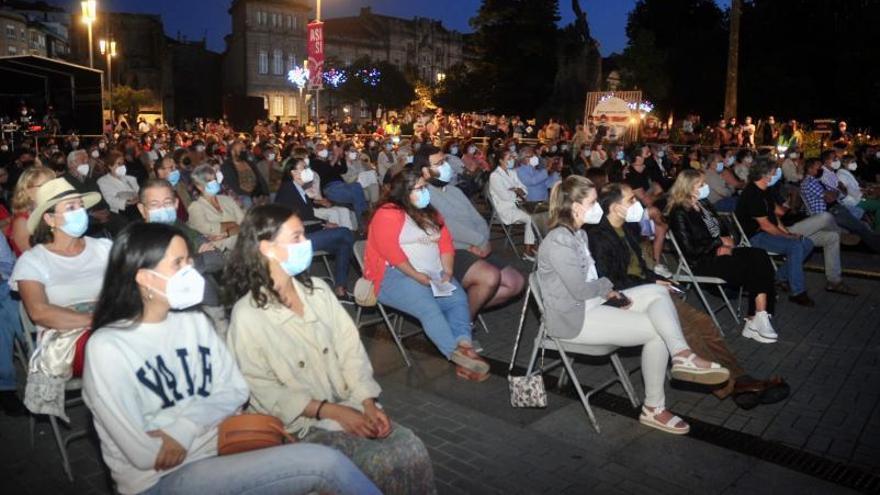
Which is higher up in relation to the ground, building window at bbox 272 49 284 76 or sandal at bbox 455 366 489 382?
building window at bbox 272 49 284 76

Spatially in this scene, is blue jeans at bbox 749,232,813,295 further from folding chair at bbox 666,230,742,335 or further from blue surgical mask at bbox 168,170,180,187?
blue surgical mask at bbox 168,170,180,187

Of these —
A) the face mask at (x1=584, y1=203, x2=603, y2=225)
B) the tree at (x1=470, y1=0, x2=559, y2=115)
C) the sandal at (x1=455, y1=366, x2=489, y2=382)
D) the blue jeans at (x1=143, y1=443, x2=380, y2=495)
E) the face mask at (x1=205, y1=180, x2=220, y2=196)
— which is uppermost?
the tree at (x1=470, y1=0, x2=559, y2=115)

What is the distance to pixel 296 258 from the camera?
343 cm

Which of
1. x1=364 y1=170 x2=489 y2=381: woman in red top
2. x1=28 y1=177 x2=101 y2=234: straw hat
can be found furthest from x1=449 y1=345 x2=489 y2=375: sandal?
x1=28 y1=177 x2=101 y2=234: straw hat

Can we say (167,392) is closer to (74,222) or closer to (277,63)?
(74,222)

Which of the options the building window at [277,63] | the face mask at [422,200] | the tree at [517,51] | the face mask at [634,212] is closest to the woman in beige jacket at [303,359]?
the face mask at [422,200]

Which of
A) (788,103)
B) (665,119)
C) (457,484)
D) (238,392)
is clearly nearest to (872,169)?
(457,484)

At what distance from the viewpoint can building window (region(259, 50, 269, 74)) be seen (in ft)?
218

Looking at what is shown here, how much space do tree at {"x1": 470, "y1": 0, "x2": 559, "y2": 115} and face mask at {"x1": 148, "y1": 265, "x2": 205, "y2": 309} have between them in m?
42.4

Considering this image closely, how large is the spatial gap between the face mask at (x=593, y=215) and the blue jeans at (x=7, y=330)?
409 centimetres

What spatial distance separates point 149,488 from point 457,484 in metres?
1.84

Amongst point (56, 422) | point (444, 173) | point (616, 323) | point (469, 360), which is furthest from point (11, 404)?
point (616, 323)

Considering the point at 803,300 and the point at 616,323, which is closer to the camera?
the point at 616,323

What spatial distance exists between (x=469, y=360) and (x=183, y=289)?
299cm
